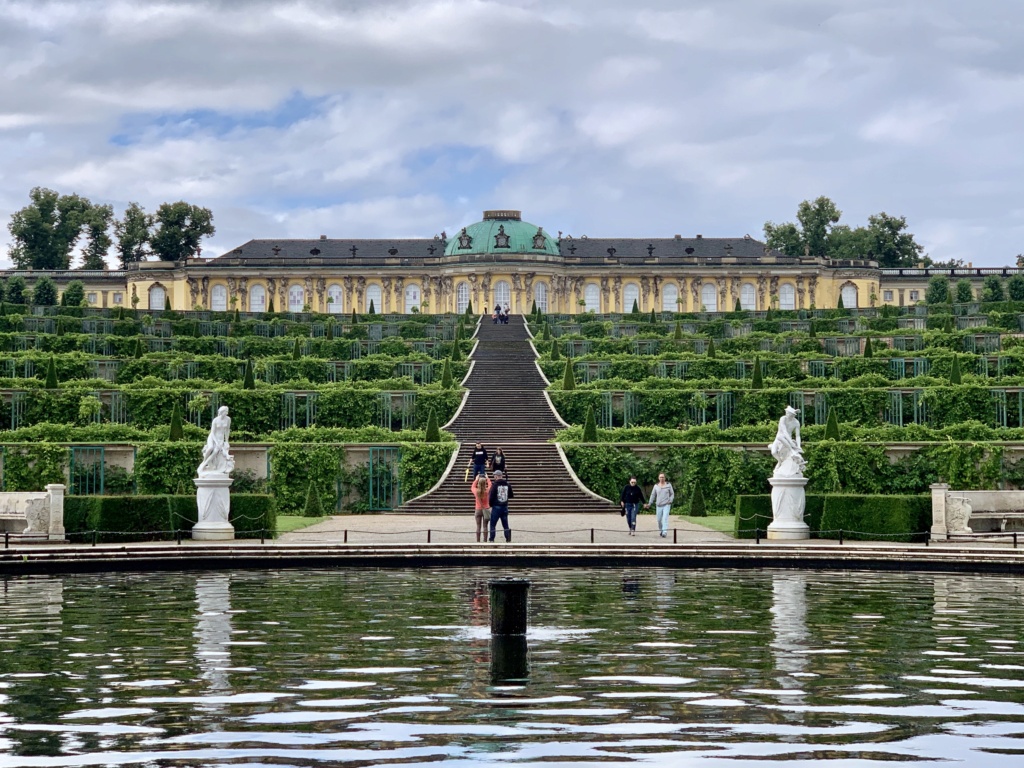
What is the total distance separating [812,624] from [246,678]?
673 centimetres

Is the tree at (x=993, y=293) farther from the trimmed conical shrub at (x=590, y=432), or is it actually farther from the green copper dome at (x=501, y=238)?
the trimmed conical shrub at (x=590, y=432)

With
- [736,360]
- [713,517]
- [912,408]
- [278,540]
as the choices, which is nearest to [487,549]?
[278,540]

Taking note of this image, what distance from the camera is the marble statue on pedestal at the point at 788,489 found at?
27.3m

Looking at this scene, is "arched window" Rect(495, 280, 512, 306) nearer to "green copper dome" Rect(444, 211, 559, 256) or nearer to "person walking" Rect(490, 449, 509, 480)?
"green copper dome" Rect(444, 211, 559, 256)

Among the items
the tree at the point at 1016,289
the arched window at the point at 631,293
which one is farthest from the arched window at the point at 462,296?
the tree at the point at 1016,289

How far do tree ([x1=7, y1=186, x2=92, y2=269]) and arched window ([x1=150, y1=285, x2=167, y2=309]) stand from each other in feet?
27.7

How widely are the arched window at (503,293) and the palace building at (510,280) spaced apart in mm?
65

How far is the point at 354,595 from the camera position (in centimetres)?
2006

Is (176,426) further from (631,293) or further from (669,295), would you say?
(669,295)

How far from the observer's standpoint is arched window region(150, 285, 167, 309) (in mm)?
100438

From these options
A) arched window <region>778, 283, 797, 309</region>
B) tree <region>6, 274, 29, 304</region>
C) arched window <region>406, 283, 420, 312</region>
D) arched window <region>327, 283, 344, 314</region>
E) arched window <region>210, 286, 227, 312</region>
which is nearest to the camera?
tree <region>6, 274, 29, 304</region>

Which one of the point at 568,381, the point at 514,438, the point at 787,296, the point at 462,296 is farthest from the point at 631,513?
the point at 787,296

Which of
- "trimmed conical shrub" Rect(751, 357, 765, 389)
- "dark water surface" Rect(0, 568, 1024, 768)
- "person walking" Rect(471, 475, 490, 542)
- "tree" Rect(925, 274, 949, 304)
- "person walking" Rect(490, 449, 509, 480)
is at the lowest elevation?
"dark water surface" Rect(0, 568, 1024, 768)

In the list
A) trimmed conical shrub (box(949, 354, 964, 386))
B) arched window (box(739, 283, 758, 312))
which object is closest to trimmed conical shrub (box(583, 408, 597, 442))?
trimmed conical shrub (box(949, 354, 964, 386))
